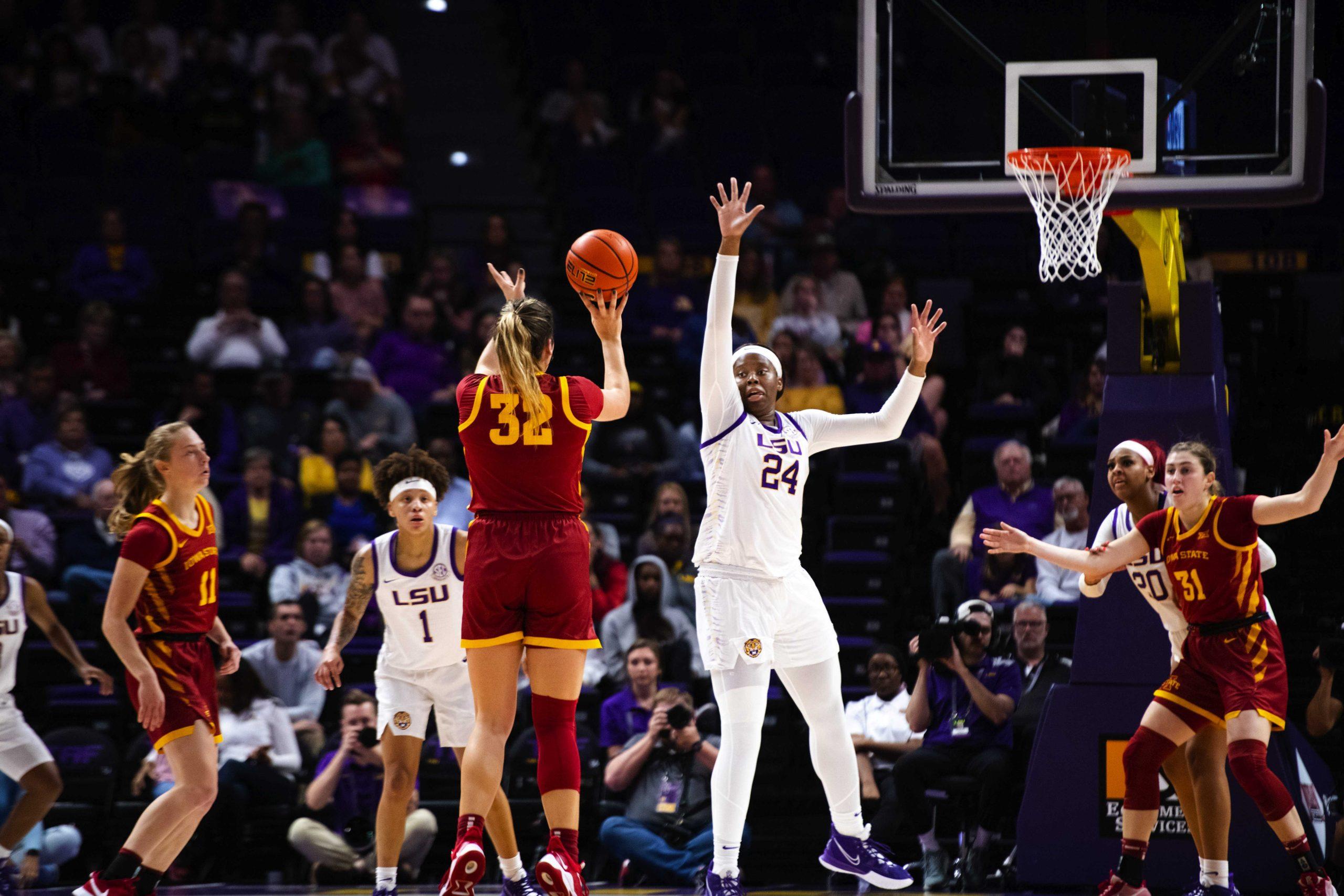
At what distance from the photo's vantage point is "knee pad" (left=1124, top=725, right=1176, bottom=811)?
21.9 feet

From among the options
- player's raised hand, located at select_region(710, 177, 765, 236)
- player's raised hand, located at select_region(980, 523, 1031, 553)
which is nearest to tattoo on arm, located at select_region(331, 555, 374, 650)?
player's raised hand, located at select_region(710, 177, 765, 236)

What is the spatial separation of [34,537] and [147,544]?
5.04m

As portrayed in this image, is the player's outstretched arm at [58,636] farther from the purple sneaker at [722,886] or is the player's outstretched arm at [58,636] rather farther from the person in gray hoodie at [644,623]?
the person in gray hoodie at [644,623]

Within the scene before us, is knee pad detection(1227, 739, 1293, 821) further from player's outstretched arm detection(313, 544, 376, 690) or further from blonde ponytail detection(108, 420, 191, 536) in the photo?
blonde ponytail detection(108, 420, 191, 536)

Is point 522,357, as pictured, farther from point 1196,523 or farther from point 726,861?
point 1196,523

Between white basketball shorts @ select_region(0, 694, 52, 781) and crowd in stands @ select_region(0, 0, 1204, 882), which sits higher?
crowd in stands @ select_region(0, 0, 1204, 882)

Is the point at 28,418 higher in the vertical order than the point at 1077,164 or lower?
lower

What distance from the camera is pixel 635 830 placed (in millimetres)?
8531

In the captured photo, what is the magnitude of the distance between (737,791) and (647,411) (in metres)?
5.89

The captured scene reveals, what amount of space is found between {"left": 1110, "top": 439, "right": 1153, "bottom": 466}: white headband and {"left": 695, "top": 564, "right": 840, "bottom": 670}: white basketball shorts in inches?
65.0

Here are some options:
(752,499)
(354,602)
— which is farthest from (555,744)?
(354,602)

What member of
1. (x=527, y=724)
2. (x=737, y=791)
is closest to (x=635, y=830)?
(x=527, y=724)

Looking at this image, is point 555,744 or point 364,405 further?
point 364,405

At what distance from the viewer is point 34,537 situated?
35.5 feet
